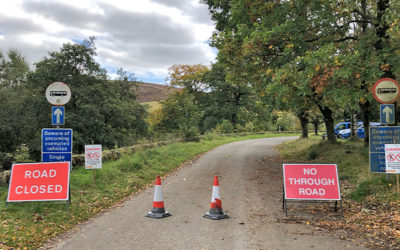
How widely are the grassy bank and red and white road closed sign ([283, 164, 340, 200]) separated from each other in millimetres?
4634

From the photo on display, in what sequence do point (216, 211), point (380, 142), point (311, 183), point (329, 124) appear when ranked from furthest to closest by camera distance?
1. point (329, 124)
2. point (380, 142)
3. point (311, 183)
4. point (216, 211)

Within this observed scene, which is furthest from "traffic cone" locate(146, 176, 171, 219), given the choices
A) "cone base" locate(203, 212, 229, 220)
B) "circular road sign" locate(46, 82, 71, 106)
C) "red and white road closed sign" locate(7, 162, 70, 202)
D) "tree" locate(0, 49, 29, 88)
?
"tree" locate(0, 49, 29, 88)

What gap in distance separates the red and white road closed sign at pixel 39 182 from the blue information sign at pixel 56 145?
69 centimetres

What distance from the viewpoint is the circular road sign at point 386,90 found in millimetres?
7770

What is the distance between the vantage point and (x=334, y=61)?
26.4 feet

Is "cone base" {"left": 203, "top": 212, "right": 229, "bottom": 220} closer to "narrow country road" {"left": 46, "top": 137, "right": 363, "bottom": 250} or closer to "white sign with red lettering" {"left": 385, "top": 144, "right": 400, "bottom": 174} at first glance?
"narrow country road" {"left": 46, "top": 137, "right": 363, "bottom": 250}

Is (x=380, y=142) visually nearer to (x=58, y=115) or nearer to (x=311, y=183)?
(x=311, y=183)

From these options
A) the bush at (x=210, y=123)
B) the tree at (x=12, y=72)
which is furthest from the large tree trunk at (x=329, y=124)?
the tree at (x=12, y=72)

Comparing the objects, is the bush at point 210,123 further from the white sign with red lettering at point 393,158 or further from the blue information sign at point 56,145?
the white sign with red lettering at point 393,158

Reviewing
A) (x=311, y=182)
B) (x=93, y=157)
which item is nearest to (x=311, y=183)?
(x=311, y=182)

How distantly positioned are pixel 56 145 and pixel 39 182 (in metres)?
1.18

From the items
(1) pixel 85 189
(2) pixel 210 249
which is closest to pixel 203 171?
(1) pixel 85 189

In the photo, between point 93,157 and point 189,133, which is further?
point 189,133

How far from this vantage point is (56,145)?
7648mm
